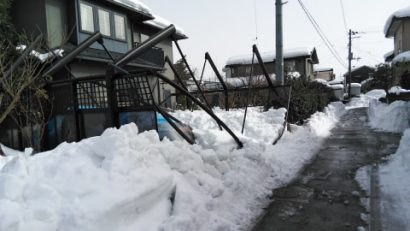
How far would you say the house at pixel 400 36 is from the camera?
67.2 ft

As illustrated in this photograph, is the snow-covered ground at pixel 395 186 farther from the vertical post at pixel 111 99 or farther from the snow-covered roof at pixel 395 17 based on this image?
the snow-covered roof at pixel 395 17

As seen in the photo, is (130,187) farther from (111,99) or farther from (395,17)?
(395,17)

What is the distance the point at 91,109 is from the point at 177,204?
2748 millimetres

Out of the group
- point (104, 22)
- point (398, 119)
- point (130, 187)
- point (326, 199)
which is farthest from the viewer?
point (104, 22)

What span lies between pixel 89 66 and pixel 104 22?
2492mm

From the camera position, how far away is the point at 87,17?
51.9 feet

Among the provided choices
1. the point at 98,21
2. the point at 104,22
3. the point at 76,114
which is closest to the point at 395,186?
the point at 76,114

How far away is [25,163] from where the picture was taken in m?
3.37

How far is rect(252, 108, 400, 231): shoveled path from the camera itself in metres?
4.10

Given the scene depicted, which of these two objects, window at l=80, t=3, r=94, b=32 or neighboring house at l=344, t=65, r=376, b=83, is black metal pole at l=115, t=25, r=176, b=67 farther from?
neighboring house at l=344, t=65, r=376, b=83

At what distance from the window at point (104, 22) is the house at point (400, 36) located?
1599 cm

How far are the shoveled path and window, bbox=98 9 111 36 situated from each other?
12316mm

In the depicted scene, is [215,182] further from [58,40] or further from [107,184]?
[58,40]

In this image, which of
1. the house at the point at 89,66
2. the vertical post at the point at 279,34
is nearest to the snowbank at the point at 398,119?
the vertical post at the point at 279,34
